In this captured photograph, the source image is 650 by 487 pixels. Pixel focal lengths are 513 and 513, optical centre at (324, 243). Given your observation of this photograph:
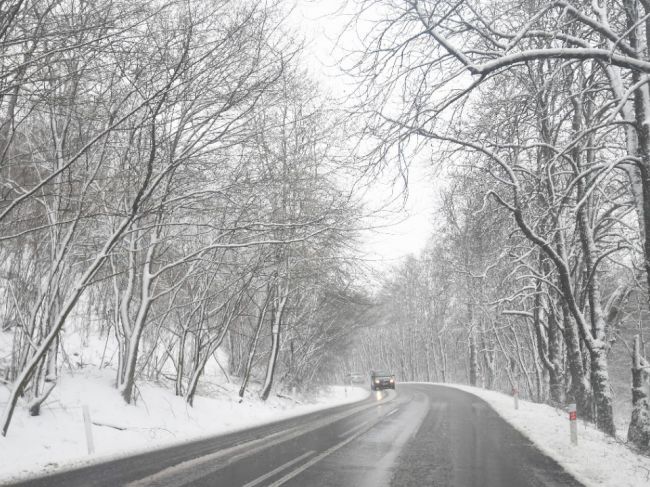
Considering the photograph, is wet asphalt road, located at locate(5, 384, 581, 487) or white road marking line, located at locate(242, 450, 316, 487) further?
wet asphalt road, located at locate(5, 384, 581, 487)

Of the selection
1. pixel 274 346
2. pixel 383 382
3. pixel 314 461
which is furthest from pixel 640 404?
pixel 383 382

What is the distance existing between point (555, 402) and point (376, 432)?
1091 cm

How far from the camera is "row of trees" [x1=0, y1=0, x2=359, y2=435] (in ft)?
25.9

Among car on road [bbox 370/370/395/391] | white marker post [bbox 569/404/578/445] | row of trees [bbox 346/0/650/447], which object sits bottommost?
car on road [bbox 370/370/395/391]

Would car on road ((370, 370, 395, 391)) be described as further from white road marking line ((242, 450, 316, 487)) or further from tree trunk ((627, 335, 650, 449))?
white road marking line ((242, 450, 316, 487))

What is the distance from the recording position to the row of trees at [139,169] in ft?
25.9

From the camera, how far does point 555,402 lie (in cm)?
2019

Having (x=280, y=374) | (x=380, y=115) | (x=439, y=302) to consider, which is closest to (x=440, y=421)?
(x=380, y=115)

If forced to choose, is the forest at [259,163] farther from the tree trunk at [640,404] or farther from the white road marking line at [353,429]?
the white road marking line at [353,429]

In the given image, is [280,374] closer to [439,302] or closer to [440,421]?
[440,421]

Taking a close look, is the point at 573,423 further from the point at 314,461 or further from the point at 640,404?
the point at 314,461

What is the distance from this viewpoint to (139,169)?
1239 cm

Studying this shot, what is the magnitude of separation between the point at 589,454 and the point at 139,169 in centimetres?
1112

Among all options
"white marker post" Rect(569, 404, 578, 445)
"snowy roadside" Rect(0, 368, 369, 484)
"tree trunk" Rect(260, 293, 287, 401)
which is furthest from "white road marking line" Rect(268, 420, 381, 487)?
"tree trunk" Rect(260, 293, 287, 401)
